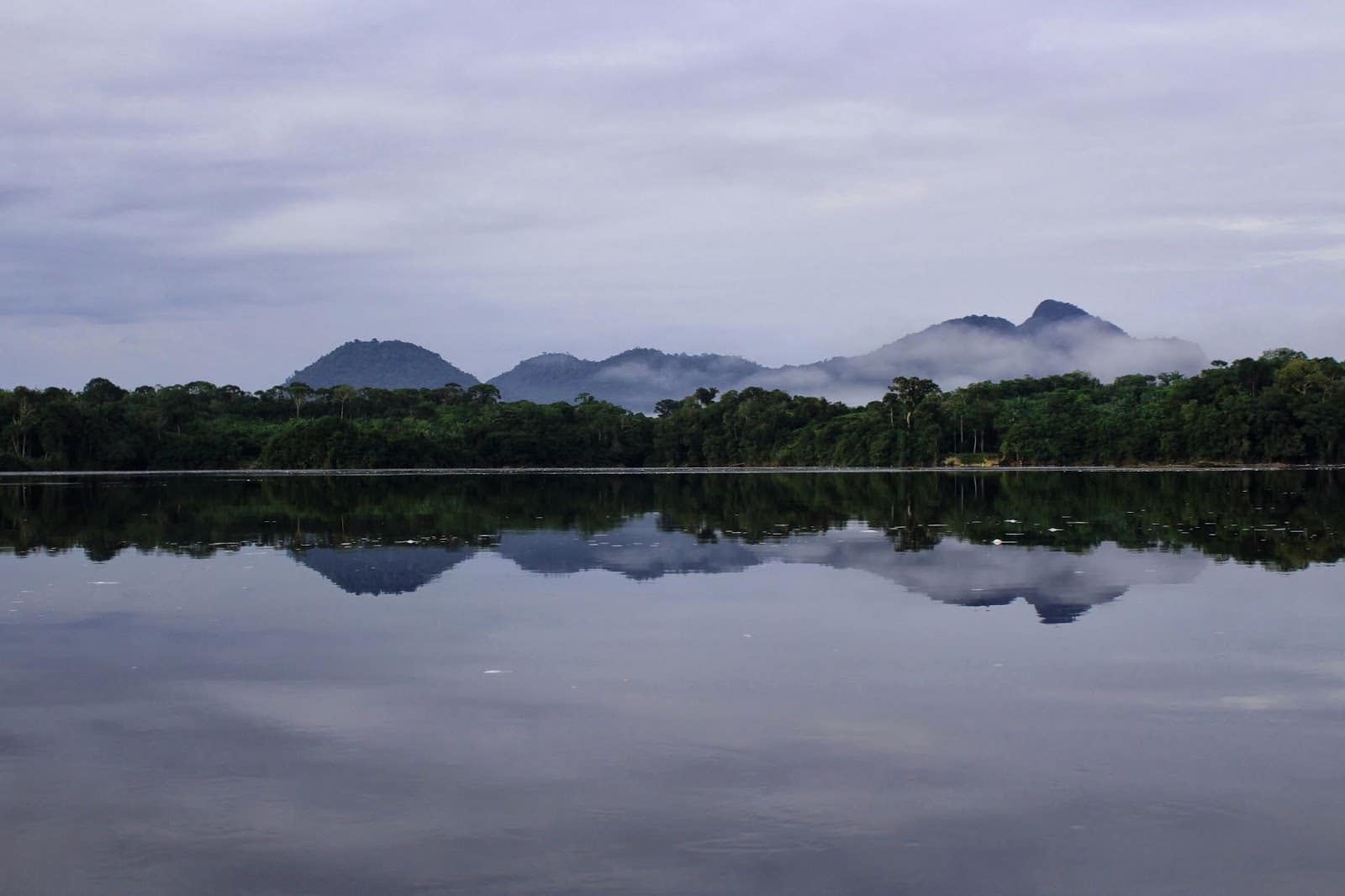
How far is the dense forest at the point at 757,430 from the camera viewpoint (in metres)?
92.1

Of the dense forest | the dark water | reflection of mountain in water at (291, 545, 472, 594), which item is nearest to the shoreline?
the dense forest

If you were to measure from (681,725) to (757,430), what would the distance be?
103 meters

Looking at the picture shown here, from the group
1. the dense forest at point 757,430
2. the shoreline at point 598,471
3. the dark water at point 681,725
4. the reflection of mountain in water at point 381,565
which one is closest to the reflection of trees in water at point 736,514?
the reflection of mountain in water at point 381,565

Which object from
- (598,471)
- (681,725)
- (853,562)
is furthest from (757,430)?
(681,725)

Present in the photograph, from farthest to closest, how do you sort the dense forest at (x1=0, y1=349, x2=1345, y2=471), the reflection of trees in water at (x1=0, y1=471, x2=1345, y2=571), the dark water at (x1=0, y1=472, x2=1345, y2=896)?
the dense forest at (x1=0, y1=349, x2=1345, y2=471), the reflection of trees in water at (x1=0, y1=471, x2=1345, y2=571), the dark water at (x1=0, y1=472, x2=1345, y2=896)

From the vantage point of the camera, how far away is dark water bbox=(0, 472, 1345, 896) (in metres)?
6.79

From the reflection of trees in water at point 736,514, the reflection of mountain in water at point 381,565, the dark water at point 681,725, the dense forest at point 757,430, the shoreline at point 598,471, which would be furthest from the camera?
the dense forest at point 757,430

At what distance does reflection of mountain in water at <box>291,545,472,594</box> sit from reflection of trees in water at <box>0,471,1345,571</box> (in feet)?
7.82

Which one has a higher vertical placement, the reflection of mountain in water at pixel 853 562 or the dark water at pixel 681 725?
the reflection of mountain in water at pixel 853 562

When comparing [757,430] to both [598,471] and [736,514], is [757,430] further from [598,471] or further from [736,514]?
[736,514]

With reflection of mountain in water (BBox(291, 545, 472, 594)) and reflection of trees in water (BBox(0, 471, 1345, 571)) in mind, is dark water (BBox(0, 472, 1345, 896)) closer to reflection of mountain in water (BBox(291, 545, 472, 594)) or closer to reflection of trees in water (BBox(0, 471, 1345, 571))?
reflection of mountain in water (BBox(291, 545, 472, 594))

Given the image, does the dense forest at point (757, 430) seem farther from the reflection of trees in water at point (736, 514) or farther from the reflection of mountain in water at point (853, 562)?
the reflection of mountain in water at point (853, 562)

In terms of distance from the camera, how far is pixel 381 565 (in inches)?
822

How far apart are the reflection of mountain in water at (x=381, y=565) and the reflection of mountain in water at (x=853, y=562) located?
16mm
